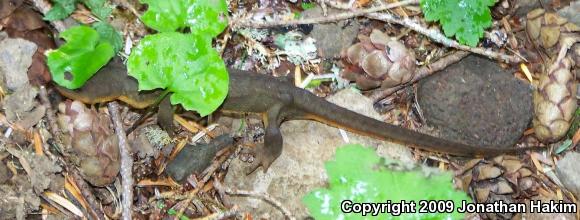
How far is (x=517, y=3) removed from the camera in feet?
14.4

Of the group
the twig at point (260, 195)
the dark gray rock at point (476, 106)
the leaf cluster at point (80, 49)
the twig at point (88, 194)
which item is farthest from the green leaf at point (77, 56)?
the dark gray rock at point (476, 106)

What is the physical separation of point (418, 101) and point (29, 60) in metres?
2.17

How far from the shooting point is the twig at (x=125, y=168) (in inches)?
139

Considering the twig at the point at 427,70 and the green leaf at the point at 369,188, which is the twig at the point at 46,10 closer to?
the green leaf at the point at 369,188

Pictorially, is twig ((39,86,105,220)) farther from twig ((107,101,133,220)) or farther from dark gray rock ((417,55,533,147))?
dark gray rock ((417,55,533,147))

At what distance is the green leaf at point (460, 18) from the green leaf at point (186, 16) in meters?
1.22

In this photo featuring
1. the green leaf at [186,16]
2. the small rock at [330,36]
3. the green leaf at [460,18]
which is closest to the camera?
the green leaf at [186,16]

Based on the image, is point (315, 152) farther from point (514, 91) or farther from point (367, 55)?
point (514, 91)

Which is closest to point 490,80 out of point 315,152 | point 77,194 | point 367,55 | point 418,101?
point 418,101

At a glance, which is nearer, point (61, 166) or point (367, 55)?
point (61, 166)

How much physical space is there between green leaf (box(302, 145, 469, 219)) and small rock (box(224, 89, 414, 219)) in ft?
0.99

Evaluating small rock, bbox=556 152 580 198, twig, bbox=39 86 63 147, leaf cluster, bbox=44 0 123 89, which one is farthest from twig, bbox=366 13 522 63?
twig, bbox=39 86 63 147

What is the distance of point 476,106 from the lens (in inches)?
162

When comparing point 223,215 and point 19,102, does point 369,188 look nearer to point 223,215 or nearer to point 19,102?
point 223,215
